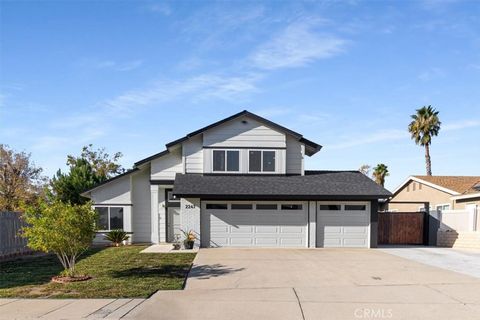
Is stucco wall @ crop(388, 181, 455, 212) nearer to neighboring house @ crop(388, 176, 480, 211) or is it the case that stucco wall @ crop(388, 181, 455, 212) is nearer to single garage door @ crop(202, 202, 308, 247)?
neighboring house @ crop(388, 176, 480, 211)

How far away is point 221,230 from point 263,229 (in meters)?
2.08

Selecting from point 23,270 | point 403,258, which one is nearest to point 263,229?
point 403,258

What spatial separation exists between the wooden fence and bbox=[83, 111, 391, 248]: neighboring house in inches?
195

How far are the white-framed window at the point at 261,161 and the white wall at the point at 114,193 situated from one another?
22.6ft

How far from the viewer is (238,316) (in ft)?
23.8

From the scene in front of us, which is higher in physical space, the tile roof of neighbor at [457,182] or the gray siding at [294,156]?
the gray siding at [294,156]

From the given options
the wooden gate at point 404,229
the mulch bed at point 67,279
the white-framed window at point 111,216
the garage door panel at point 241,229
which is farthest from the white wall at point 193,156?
the wooden gate at point 404,229

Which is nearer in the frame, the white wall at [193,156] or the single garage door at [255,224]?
the single garage door at [255,224]

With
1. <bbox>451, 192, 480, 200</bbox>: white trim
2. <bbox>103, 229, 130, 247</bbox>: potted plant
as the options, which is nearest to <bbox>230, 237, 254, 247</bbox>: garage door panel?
<bbox>103, 229, 130, 247</bbox>: potted plant

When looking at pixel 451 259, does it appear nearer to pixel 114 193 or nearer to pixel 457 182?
pixel 457 182

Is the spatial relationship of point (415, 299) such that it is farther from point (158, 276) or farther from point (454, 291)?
point (158, 276)

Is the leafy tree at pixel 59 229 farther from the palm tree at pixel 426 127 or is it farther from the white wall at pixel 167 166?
the palm tree at pixel 426 127

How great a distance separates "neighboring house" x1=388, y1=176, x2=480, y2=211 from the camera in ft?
76.6

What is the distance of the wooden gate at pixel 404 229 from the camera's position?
22422 millimetres
